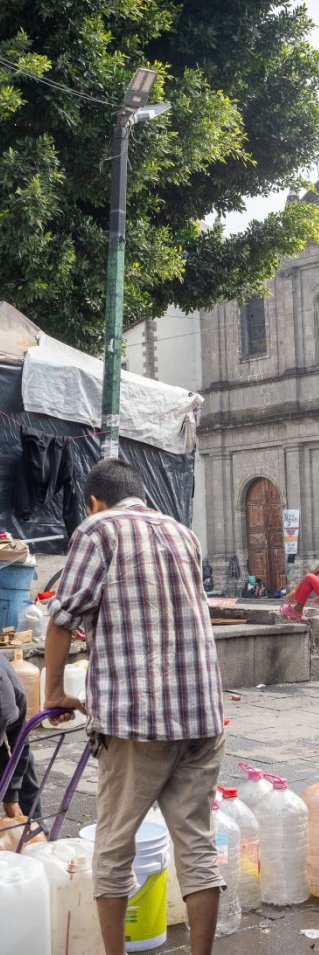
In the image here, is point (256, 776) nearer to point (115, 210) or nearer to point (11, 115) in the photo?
point (115, 210)

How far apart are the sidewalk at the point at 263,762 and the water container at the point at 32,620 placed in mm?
1397

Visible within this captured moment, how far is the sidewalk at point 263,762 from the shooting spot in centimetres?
386

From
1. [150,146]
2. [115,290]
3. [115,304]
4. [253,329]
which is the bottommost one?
[115,304]

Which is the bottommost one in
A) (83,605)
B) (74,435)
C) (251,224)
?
(83,605)

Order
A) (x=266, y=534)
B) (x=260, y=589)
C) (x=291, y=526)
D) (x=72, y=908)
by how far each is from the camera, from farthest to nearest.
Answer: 1. (x=266, y=534)
2. (x=260, y=589)
3. (x=291, y=526)
4. (x=72, y=908)

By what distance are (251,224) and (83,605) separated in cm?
1270

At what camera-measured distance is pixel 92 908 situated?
3549 millimetres

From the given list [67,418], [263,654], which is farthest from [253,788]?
[67,418]

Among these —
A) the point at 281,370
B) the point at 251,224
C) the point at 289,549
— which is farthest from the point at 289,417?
the point at 251,224

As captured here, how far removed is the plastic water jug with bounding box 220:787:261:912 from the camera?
4.07m

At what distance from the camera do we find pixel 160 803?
323 cm

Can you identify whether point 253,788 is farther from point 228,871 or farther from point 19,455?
point 19,455

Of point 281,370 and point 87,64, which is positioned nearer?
point 87,64

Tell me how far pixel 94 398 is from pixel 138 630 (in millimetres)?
8874
